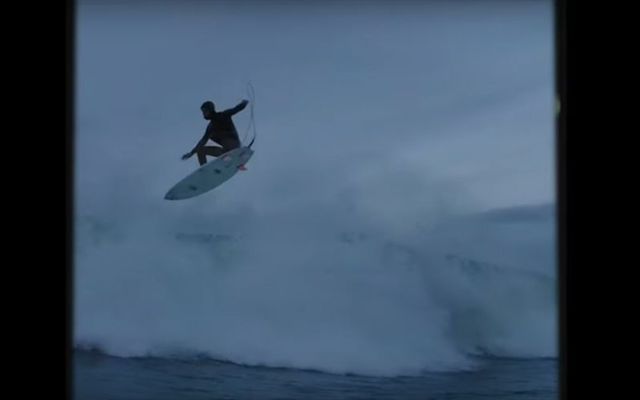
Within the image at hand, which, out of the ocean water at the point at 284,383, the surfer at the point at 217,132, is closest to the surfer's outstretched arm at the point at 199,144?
the surfer at the point at 217,132

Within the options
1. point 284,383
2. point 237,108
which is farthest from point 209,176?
point 284,383

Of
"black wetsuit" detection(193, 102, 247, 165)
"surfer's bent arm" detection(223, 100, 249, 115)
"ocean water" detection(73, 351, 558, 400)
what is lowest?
"ocean water" detection(73, 351, 558, 400)

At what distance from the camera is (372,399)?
7.54ft

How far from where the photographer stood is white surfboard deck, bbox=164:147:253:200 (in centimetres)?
233

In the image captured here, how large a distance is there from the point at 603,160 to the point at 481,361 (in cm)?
117

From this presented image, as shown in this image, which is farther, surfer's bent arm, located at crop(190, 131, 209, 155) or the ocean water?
surfer's bent arm, located at crop(190, 131, 209, 155)

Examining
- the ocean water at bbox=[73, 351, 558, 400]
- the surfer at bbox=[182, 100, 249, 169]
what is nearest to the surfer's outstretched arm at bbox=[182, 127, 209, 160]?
the surfer at bbox=[182, 100, 249, 169]

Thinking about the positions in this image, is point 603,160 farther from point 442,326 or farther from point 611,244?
point 442,326

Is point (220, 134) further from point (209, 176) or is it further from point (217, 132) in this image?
point (209, 176)

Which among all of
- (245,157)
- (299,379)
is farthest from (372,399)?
(245,157)

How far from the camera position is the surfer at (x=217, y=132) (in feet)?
7.68

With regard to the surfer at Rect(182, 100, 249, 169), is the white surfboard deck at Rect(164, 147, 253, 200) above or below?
below

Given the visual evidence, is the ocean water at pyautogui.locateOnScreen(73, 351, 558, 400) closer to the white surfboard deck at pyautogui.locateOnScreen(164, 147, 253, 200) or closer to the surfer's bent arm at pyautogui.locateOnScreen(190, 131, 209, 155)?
the white surfboard deck at pyautogui.locateOnScreen(164, 147, 253, 200)

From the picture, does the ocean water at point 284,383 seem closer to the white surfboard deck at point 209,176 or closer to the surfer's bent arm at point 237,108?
the white surfboard deck at point 209,176
